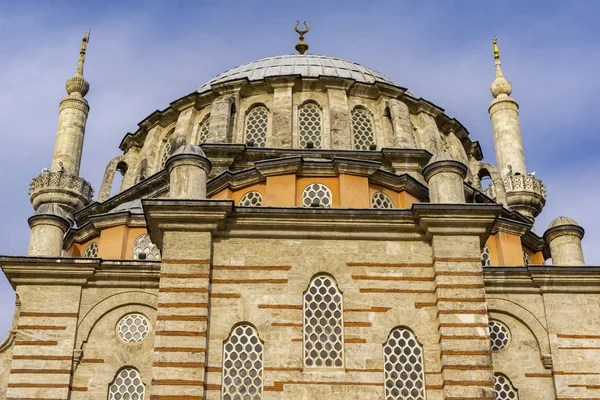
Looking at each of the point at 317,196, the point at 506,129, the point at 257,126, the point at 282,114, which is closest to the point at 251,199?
the point at 317,196

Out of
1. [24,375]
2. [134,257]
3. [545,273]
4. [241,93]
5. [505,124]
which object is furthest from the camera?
[505,124]

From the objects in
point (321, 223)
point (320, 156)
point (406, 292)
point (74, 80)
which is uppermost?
point (74, 80)

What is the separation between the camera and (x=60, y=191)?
24609 millimetres

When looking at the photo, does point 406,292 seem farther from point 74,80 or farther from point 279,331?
point 74,80

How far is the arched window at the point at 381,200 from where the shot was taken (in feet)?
58.0

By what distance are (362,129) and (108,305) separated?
10162 millimetres

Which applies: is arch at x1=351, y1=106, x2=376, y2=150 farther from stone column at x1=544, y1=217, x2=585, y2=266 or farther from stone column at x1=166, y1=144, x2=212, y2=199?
stone column at x1=166, y1=144, x2=212, y2=199

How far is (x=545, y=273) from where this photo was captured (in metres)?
16.2

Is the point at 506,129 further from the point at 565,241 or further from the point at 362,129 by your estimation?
the point at 565,241

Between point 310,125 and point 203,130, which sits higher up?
point 203,130

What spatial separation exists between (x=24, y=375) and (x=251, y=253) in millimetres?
4745

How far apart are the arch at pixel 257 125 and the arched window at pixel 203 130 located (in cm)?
120

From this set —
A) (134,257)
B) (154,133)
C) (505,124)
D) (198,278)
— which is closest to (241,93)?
(154,133)

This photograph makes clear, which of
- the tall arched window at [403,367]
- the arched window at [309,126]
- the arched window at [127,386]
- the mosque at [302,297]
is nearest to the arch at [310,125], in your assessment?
the arched window at [309,126]
